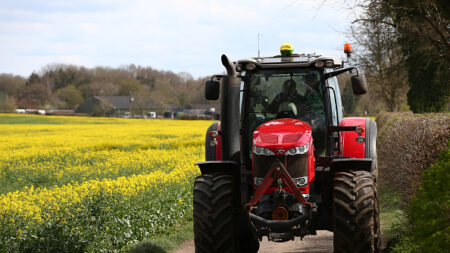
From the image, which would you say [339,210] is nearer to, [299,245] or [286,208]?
[286,208]

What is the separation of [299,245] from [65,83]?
106 metres

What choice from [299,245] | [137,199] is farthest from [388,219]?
[137,199]

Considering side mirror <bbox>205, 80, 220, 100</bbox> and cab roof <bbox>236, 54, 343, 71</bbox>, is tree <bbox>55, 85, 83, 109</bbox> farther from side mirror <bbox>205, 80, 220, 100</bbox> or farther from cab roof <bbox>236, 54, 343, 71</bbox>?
side mirror <bbox>205, 80, 220, 100</bbox>

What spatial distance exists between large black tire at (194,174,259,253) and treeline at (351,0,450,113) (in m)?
3.25

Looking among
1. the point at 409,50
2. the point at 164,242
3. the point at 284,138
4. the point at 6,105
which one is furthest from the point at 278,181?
the point at 6,105

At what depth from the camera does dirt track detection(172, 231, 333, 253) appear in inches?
301

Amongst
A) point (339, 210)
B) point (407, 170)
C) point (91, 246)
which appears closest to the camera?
point (339, 210)

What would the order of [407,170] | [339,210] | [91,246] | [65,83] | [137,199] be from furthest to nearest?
[65,83]
[137,199]
[407,170]
[91,246]
[339,210]

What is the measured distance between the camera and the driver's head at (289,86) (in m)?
6.73

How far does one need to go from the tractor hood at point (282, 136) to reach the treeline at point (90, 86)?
8759cm

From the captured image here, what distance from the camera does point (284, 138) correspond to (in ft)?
19.2

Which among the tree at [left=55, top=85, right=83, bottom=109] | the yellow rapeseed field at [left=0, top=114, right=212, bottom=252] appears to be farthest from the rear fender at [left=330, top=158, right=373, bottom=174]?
the tree at [left=55, top=85, right=83, bottom=109]

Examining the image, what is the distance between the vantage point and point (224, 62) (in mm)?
6074

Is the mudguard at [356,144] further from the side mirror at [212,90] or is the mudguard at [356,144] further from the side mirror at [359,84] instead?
the side mirror at [212,90]
